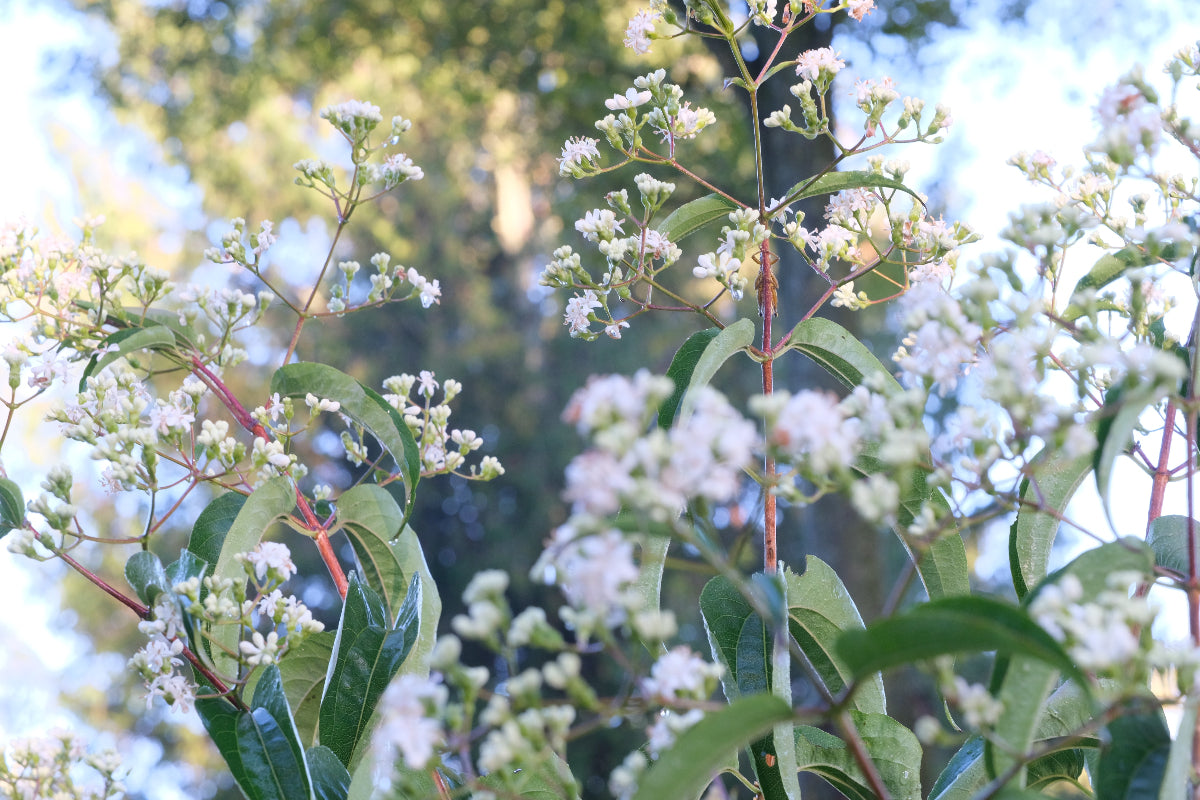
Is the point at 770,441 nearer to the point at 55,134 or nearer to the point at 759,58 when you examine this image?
the point at 759,58

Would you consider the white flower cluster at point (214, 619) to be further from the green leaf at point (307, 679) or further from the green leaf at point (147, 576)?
the green leaf at point (307, 679)

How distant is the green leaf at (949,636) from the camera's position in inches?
15.7

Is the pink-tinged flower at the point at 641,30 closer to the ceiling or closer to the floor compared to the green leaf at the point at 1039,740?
closer to the ceiling

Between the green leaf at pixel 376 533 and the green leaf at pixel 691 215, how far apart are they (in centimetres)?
35

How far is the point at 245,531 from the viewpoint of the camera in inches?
33.4

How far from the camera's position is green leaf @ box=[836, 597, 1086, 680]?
1.31ft

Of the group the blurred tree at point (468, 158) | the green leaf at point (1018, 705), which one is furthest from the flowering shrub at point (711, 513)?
the blurred tree at point (468, 158)

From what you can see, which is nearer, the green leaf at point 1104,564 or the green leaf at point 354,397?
the green leaf at point 1104,564

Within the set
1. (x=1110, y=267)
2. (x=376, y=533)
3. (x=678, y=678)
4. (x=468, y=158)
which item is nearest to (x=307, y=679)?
(x=376, y=533)

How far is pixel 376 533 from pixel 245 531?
0.39ft

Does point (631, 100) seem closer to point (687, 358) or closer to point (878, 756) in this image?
point (687, 358)

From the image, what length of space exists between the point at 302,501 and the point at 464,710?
44cm

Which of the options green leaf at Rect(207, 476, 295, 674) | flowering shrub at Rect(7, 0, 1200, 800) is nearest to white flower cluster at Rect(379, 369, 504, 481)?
flowering shrub at Rect(7, 0, 1200, 800)

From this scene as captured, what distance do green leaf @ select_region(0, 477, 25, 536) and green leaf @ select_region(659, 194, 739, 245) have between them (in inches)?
22.9
